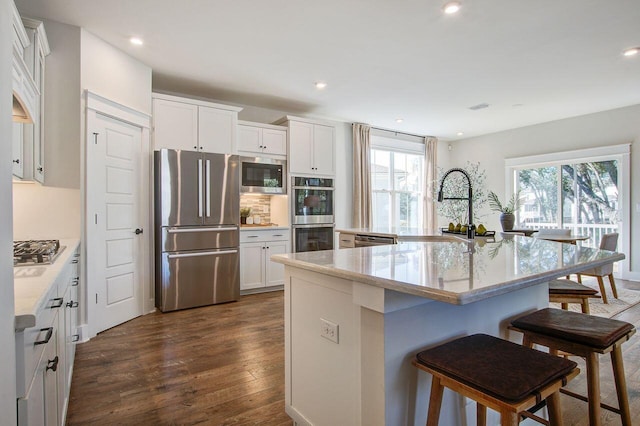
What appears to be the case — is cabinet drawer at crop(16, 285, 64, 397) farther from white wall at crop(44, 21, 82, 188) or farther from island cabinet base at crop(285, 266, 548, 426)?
white wall at crop(44, 21, 82, 188)

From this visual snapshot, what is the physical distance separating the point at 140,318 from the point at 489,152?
22.8ft

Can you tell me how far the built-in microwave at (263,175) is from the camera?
4688mm

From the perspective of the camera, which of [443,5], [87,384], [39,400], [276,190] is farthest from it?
[276,190]

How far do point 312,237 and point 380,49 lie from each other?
280 cm

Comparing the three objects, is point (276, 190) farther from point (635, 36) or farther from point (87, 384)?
point (635, 36)

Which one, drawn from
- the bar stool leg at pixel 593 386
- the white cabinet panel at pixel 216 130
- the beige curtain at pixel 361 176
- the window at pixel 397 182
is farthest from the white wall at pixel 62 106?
the window at pixel 397 182

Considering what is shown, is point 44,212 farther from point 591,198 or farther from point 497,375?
point 591,198

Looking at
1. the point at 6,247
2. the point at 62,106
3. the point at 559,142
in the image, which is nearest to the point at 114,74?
the point at 62,106

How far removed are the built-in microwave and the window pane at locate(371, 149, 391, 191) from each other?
7.39 ft

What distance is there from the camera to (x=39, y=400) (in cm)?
113

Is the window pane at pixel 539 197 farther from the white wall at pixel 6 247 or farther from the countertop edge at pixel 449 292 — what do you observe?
Answer: the white wall at pixel 6 247

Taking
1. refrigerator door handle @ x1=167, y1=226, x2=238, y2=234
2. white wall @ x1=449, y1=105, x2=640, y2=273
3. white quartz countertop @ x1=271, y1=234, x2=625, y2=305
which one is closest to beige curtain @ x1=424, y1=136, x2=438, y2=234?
white wall @ x1=449, y1=105, x2=640, y2=273

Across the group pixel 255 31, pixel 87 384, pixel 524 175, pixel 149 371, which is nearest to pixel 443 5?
pixel 255 31

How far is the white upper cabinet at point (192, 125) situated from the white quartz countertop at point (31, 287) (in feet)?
8.03
